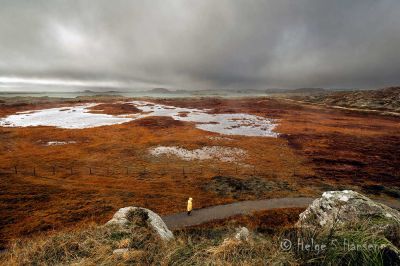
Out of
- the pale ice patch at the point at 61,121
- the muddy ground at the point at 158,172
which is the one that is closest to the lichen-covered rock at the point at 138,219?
the muddy ground at the point at 158,172

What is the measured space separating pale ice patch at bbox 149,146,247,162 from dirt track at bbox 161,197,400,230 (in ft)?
49.6

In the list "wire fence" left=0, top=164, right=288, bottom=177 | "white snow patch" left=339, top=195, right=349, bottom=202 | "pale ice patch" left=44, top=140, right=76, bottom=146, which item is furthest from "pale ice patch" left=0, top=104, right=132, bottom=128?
"white snow patch" left=339, top=195, right=349, bottom=202

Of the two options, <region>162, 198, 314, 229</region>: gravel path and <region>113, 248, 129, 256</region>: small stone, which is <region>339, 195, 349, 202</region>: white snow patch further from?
<region>113, 248, 129, 256</region>: small stone

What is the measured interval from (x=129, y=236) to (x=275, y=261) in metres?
4.86

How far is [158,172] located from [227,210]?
44.3ft

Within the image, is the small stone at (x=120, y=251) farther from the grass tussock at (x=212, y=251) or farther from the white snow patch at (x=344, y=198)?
the white snow patch at (x=344, y=198)

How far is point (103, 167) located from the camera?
34062mm

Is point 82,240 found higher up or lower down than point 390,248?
lower down

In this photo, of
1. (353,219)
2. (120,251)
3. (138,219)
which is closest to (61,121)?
(138,219)

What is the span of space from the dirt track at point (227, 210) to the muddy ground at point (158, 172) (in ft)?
3.50

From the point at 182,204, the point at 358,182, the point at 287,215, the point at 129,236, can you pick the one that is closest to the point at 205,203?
the point at 182,204

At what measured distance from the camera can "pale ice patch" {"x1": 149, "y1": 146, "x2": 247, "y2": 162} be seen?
127ft

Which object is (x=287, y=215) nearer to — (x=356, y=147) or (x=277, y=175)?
(x=277, y=175)

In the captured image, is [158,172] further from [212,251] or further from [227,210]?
[212,251]
